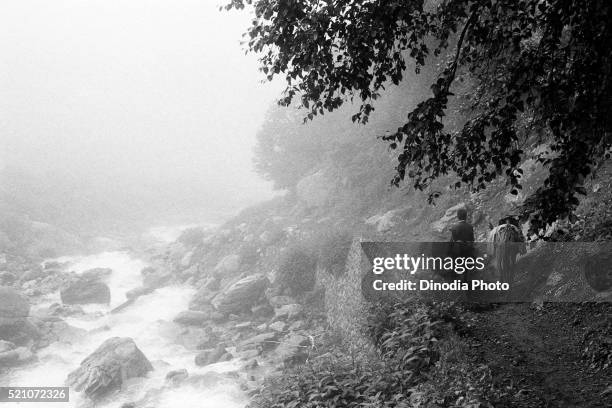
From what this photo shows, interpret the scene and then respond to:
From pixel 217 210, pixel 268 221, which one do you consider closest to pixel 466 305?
pixel 268 221

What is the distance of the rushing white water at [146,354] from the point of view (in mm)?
15328

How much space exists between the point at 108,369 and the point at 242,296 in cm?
747

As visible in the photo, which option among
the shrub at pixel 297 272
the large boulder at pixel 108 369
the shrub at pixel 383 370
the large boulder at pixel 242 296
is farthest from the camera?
the large boulder at pixel 242 296

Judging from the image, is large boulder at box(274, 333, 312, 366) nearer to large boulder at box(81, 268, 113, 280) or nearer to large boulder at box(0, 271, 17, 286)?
large boulder at box(81, 268, 113, 280)

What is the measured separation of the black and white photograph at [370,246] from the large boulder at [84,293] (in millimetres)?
113

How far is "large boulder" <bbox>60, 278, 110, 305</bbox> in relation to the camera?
26281mm

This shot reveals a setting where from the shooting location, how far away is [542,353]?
7707 millimetres

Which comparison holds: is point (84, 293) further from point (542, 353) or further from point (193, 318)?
point (542, 353)

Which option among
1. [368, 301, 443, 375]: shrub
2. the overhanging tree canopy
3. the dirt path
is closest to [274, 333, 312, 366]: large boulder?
[368, 301, 443, 375]: shrub

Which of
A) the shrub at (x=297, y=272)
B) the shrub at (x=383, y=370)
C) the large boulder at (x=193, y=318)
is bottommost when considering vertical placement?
the shrub at (x=383, y=370)

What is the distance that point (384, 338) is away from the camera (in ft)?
33.8

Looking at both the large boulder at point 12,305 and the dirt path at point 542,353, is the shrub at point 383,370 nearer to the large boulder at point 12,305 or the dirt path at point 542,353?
the dirt path at point 542,353

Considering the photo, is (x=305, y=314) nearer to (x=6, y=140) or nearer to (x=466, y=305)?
(x=466, y=305)

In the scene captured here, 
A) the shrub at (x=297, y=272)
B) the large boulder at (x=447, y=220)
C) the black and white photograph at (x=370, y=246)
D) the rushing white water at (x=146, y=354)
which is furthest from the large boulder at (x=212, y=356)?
the large boulder at (x=447, y=220)
